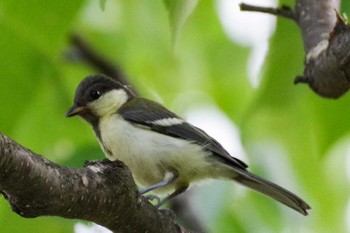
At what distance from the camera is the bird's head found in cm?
467

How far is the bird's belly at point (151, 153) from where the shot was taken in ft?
14.1

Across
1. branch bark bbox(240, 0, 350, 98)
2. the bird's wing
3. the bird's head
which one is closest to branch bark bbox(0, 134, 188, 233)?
branch bark bbox(240, 0, 350, 98)

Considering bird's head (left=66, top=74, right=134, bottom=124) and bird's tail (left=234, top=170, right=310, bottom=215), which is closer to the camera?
bird's tail (left=234, top=170, right=310, bottom=215)

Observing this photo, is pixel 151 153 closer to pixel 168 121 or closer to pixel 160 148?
pixel 160 148

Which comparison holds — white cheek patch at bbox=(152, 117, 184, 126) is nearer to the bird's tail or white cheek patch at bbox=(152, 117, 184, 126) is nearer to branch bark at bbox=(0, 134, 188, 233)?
the bird's tail

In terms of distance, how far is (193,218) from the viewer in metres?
4.39

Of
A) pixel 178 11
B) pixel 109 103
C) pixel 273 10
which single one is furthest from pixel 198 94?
pixel 178 11

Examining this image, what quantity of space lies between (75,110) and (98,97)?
1.64 feet

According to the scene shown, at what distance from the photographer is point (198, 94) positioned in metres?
5.24

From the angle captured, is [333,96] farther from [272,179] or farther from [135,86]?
[135,86]

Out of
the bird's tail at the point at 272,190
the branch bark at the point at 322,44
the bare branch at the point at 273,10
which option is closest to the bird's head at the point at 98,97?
the bird's tail at the point at 272,190

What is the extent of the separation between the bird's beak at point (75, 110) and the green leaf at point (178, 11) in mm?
1537

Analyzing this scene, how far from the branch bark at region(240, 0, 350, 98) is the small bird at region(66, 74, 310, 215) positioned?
0.82 meters

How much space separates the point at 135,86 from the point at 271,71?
6.11 ft
